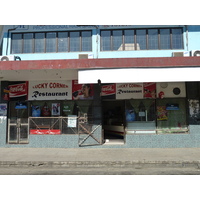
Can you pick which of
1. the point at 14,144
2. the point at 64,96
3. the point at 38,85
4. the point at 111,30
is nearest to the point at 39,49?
the point at 38,85

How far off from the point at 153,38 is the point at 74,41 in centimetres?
478

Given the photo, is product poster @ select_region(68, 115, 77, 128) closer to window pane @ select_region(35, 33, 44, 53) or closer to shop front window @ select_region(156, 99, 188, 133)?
shop front window @ select_region(156, 99, 188, 133)

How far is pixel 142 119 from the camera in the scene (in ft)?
35.0

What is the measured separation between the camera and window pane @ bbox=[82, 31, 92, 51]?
39.2ft

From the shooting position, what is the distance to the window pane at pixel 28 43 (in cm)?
1218

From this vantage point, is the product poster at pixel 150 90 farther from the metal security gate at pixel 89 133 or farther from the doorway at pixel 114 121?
the metal security gate at pixel 89 133

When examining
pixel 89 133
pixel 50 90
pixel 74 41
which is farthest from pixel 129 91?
pixel 74 41

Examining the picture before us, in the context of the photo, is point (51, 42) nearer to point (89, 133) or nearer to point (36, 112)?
point (36, 112)

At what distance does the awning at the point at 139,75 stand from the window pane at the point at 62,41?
3.60 m

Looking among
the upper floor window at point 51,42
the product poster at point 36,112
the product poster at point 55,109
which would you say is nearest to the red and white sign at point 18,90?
the product poster at point 36,112

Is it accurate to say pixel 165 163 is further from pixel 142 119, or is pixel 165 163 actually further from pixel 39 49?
pixel 39 49

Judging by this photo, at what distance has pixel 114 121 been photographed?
12367 mm

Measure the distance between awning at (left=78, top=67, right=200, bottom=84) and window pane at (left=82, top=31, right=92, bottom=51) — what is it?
329 centimetres

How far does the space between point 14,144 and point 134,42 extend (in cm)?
904
